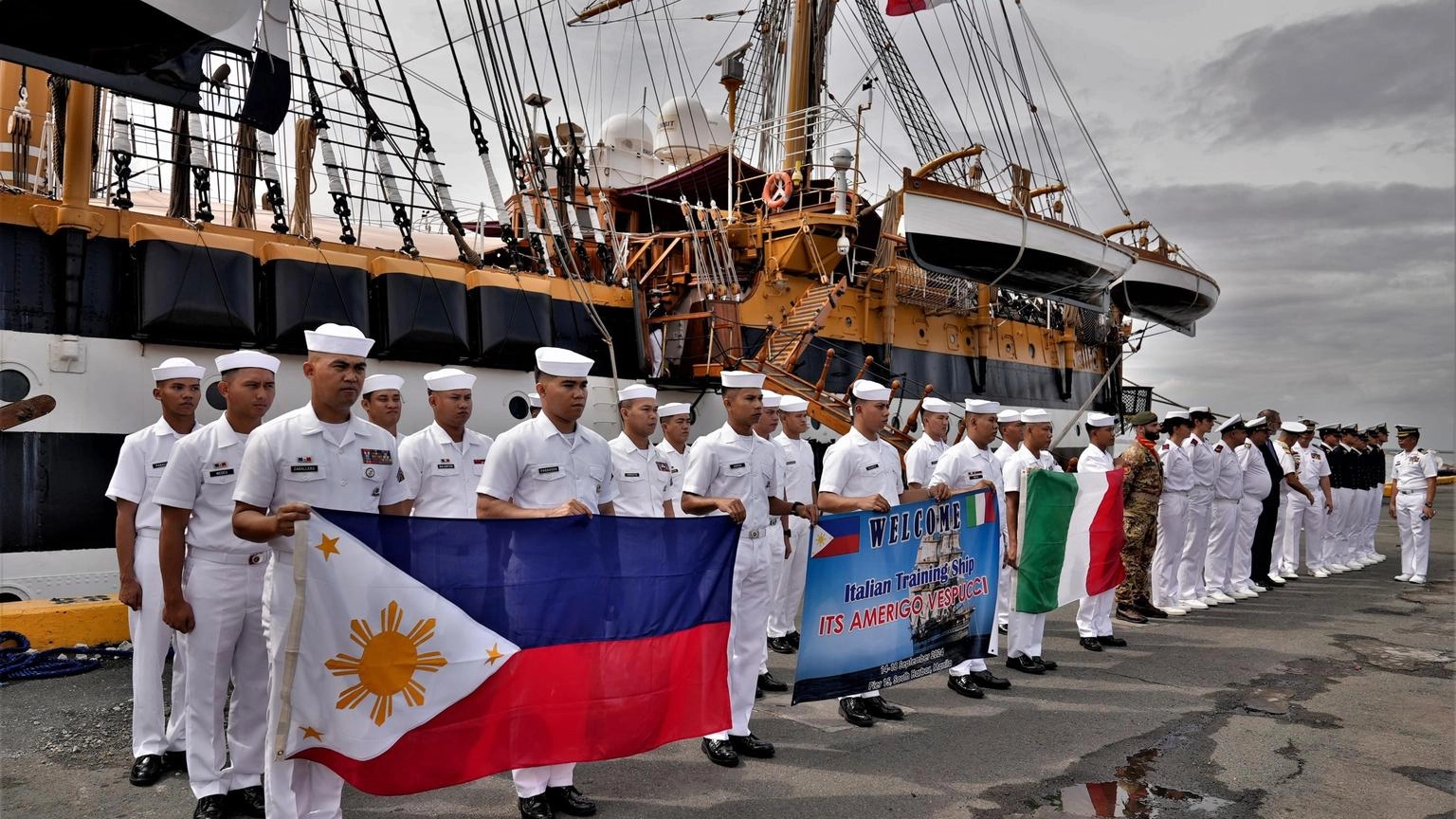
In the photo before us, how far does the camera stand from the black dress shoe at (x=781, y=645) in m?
7.53

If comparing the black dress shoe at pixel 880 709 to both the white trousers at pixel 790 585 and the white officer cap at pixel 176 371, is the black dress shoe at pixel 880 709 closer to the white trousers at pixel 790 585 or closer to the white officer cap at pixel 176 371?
the white trousers at pixel 790 585

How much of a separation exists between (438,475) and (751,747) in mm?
2438

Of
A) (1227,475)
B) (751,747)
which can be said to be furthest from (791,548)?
(1227,475)

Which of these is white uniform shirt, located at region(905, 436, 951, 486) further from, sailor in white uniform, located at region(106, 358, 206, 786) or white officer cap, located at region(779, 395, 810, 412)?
sailor in white uniform, located at region(106, 358, 206, 786)

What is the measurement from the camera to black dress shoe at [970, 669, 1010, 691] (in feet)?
20.2

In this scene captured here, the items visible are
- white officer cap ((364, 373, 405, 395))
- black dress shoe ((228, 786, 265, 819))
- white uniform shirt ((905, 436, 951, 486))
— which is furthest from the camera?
white uniform shirt ((905, 436, 951, 486))

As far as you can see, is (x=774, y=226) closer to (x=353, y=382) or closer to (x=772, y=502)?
(x=772, y=502)

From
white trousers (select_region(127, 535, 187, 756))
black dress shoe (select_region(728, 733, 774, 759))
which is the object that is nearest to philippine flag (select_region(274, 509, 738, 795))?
black dress shoe (select_region(728, 733, 774, 759))

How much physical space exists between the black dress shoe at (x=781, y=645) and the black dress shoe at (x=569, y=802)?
3.66 m

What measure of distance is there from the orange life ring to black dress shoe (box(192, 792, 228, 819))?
40.1 ft

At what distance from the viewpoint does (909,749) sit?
4871 mm

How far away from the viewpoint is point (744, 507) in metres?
4.87

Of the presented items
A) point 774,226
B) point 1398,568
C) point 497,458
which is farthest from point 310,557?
point 1398,568

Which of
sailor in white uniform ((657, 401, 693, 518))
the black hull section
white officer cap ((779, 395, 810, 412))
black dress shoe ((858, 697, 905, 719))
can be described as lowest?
black dress shoe ((858, 697, 905, 719))
